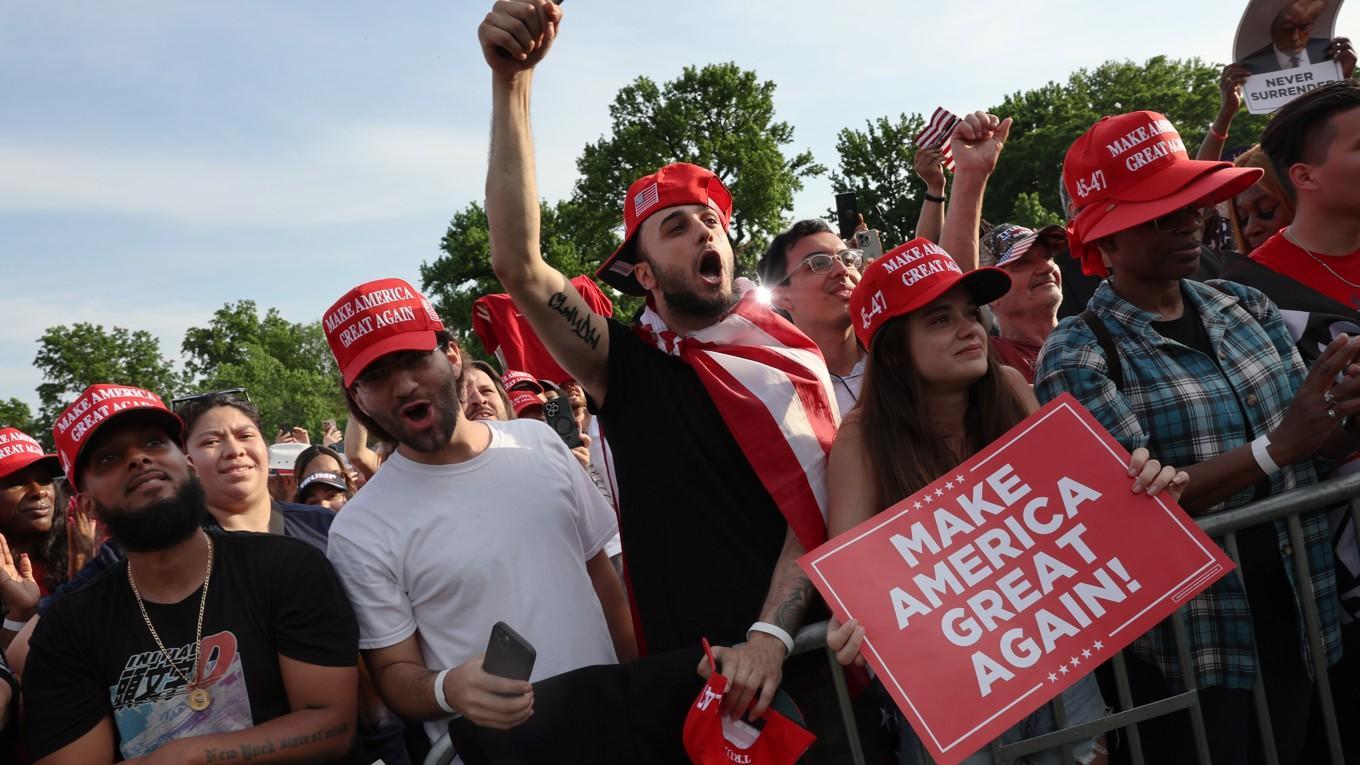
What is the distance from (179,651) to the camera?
8.58 ft

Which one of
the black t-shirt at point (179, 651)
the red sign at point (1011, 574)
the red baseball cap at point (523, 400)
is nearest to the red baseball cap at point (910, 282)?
the red sign at point (1011, 574)

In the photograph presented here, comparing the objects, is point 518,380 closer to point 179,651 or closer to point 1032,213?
point 179,651

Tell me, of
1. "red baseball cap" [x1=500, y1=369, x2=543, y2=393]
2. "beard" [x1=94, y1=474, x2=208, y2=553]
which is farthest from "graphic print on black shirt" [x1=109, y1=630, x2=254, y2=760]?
"red baseball cap" [x1=500, y1=369, x2=543, y2=393]

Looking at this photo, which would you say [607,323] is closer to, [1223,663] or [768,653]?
[768,653]

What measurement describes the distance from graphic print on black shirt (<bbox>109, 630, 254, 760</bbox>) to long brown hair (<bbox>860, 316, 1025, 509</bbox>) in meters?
1.88

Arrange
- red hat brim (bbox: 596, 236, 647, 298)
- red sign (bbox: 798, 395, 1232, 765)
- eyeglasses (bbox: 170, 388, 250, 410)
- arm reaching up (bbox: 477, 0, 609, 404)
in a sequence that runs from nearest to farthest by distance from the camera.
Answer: red sign (bbox: 798, 395, 1232, 765) → arm reaching up (bbox: 477, 0, 609, 404) → red hat brim (bbox: 596, 236, 647, 298) → eyeglasses (bbox: 170, 388, 250, 410)

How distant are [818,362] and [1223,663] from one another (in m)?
1.42

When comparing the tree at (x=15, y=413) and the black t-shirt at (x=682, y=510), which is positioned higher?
the tree at (x=15, y=413)

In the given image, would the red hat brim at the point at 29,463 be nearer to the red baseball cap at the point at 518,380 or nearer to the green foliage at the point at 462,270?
the red baseball cap at the point at 518,380

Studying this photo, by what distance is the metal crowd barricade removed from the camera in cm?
242

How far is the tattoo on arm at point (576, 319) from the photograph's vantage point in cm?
269

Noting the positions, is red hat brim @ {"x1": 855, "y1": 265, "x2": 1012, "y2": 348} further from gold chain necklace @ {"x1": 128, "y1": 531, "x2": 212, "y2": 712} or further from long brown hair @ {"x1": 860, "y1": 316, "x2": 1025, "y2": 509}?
gold chain necklace @ {"x1": 128, "y1": 531, "x2": 212, "y2": 712}

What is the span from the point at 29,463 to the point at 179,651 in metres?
2.55

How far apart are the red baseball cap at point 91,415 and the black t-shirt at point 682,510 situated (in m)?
1.46
